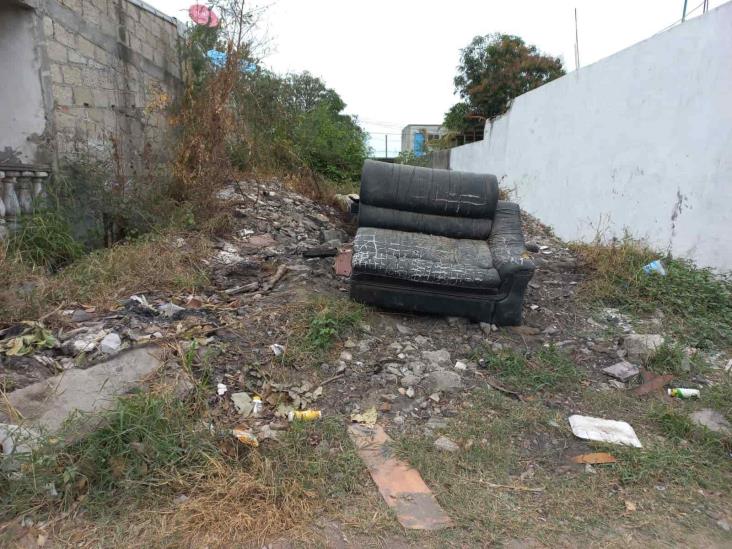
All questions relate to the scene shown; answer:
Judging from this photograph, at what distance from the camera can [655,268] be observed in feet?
13.2

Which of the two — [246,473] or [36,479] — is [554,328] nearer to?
[246,473]

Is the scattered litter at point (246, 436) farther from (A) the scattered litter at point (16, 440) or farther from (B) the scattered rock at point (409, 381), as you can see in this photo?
(B) the scattered rock at point (409, 381)

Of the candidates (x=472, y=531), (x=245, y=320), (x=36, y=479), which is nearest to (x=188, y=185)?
(x=245, y=320)

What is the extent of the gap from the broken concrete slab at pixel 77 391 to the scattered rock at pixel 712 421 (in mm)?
2919

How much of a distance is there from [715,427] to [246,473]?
2427mm

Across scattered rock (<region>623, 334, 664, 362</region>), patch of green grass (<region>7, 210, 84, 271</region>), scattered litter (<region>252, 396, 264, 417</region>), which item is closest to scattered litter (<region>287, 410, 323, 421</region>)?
scattered litter (<region>252, 396, 264, 417</region>)

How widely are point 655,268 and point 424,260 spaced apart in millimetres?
→ 2292

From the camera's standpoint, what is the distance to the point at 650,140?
4.57 metres

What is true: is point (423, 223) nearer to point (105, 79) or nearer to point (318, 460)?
point (318, 460)

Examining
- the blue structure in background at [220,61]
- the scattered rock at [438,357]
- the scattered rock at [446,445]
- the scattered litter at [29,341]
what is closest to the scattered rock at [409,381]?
the scattered rock at [438,357]

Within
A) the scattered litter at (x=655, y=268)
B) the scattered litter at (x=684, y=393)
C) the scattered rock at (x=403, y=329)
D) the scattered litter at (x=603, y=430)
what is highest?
the scattered litter at (x=655, y=268)

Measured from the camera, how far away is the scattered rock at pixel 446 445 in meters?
2.15

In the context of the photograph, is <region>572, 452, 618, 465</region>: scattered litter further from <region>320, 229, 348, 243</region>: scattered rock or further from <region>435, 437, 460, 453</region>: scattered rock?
<region>320, 229, 348, 243</region>: scattered rock

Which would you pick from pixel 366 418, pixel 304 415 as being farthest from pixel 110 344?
pixel 366 418
